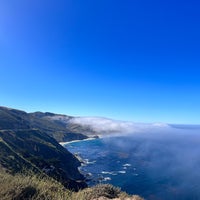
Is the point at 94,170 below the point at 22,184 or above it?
below

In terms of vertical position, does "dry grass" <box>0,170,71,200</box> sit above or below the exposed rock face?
above

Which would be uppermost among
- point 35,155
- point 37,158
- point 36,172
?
point 37,158

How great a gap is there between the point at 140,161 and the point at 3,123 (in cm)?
8933

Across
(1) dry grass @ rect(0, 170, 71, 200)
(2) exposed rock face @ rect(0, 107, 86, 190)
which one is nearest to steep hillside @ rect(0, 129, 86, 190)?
(2) exposed rock face @ rect(0, 107, 86, 190)

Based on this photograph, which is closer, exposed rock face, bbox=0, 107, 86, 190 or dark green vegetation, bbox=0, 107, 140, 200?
dark green vegetation, bbox=0, 107, 140, 200

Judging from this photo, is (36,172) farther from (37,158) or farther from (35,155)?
(35,155)

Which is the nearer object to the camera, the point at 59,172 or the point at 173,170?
the point at 59,172

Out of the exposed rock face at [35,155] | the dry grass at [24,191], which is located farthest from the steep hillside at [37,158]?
the dry grass at [24,191]

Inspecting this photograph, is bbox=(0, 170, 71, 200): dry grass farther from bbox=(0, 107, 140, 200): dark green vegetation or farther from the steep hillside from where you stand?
the steep hillside

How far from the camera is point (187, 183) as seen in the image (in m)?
94.3

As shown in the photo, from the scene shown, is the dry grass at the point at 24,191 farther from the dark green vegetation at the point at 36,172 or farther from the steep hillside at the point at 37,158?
the steep hillside at the point at 37,158

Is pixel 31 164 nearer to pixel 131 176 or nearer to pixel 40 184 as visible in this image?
pixel 131 176

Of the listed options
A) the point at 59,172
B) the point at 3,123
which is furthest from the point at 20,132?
the point at 59,172

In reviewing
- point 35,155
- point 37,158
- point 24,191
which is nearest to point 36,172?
point 37,158
